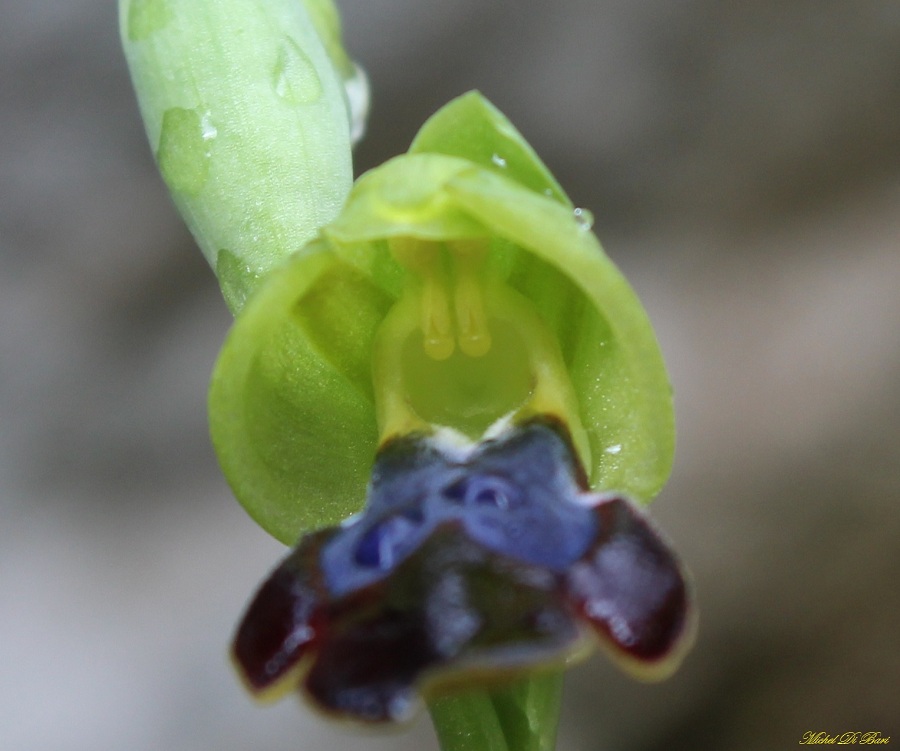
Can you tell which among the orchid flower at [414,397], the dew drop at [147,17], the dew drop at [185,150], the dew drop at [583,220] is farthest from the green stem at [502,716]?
the dew drop at [147,17]

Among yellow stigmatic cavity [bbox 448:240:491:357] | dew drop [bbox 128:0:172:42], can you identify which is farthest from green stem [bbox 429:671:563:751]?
dew drop [bbox 128:0:172:42]

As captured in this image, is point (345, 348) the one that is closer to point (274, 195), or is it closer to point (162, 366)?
point (274, 195)

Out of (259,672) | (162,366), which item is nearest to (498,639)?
(259,672)

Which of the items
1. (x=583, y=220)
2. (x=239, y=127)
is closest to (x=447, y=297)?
(x=583, y=220)
